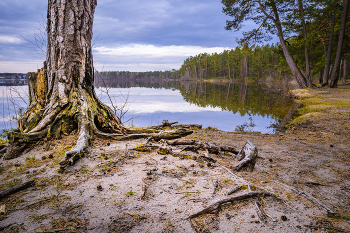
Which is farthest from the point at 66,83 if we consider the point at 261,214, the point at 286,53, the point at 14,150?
the point at 286,53

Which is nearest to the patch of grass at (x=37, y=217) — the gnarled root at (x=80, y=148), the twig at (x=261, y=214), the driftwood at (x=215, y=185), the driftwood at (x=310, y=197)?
the gnarled root at (x=80, y=148)

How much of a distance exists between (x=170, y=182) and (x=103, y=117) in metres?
Answer: 3.55

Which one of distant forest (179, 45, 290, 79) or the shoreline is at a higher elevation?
distant forest (179, 45, 290, 79)

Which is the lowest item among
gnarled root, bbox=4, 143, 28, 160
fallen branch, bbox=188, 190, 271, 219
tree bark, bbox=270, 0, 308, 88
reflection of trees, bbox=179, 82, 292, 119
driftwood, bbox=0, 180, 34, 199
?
fallen branch, bbox=188, 190, 271, 219

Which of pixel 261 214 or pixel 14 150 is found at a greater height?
pixel 14 150

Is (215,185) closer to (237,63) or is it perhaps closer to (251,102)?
(251,102)

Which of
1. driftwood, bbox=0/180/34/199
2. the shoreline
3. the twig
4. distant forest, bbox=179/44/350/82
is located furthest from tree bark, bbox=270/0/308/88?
distant forest, bbox=179/44/350/82

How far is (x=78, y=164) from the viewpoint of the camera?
3836 mm

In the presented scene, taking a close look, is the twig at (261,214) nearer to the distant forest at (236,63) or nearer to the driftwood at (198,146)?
the driftwood at (198,146)

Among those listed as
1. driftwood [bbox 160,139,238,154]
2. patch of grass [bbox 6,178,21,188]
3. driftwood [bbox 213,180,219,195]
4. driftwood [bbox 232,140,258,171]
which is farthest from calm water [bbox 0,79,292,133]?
driftwood [bbox 213,180,219,195]

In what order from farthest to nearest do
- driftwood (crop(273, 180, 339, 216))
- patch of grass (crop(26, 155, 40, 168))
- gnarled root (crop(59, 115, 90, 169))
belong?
1. patch of grass (crop(26, 155, 40, 168))
2. gnarled root (crop(59, 115, 90, 169))
3. driftwood (crop(273, 180, 339, 216))

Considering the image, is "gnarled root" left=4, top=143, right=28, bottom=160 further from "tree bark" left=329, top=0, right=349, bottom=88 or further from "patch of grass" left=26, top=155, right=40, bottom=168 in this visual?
"tree bark" left=329, top=0, right=349, bottom=88

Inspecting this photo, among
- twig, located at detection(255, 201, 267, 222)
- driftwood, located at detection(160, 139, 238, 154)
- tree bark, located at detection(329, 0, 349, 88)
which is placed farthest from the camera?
tree bark, located at detection(329, 0, 349, 88)

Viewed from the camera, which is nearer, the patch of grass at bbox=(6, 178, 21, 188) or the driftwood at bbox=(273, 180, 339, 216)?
the driftwood at bbox=(273, 180, 339, 216)
